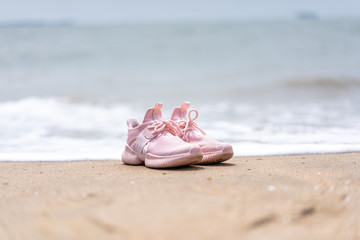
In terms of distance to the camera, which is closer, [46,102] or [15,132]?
[15,132]

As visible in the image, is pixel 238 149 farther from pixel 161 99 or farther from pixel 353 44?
pixel 353 44

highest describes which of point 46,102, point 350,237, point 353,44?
point 353,44

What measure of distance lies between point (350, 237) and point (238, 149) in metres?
1.69

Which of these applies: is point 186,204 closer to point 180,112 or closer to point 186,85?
point 180,112

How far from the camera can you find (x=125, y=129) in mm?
3939

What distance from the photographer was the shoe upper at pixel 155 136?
2062mm

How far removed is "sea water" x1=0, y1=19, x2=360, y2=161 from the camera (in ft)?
11.2

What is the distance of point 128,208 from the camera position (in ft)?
4.39

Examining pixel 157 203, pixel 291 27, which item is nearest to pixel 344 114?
pixel 157 203

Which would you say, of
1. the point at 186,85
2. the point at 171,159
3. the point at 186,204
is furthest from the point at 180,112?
the point at 186,85

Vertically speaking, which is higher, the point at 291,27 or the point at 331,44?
the point at 291,27

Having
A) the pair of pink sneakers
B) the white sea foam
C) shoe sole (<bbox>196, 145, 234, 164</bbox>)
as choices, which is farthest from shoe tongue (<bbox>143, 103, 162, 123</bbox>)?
the white sea foam

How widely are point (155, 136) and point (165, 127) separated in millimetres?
73

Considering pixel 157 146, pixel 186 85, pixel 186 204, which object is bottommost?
pixel 186 204
